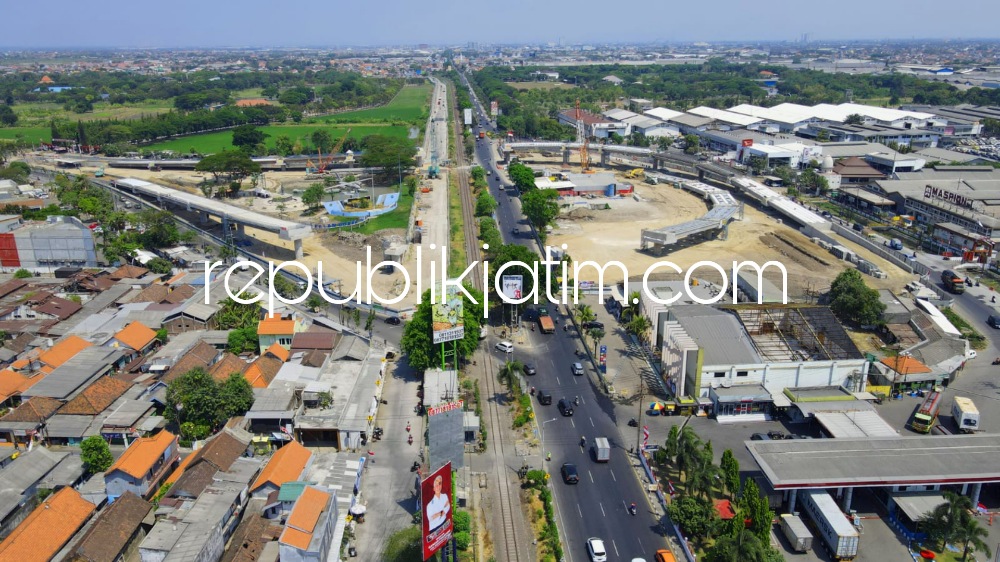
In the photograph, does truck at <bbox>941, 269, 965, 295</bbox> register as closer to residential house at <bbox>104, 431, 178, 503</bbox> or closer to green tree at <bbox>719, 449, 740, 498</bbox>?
green tree at <bbox>719, 449, 740, 498</bbox>

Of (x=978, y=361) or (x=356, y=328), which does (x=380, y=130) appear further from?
(x=978, y=361)

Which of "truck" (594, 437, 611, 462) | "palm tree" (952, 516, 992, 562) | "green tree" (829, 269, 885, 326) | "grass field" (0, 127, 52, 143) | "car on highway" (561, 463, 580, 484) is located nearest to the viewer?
"palm tree" (952, 516, 992, 562)

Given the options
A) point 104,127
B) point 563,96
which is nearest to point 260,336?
point 104,127

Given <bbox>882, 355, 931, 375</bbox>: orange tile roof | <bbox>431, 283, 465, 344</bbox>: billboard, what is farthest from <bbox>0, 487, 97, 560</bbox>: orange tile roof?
<bbox>882, 355, 931, 375</bbox>: orange tile roof

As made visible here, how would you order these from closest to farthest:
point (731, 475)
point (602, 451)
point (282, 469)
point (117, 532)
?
point (117, 532) → point (731, 475) → point (282, 469) → point (602, 451)

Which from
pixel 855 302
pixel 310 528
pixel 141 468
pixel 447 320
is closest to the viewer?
pixel 310 528

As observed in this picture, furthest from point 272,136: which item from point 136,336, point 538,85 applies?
point 538,85

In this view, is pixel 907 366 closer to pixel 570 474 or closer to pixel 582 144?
pixel 570 474
